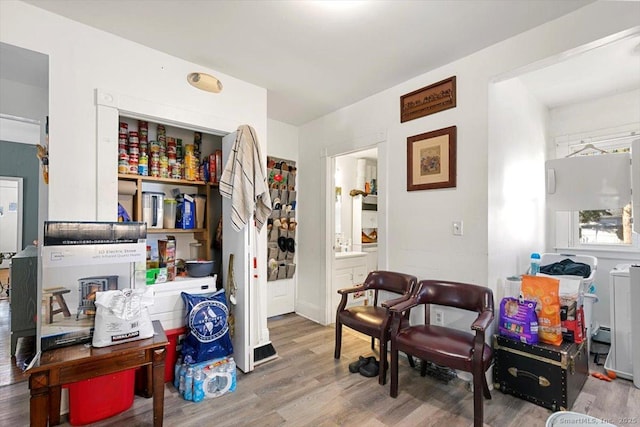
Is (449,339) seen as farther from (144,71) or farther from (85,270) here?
(144,71)

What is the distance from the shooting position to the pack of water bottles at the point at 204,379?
2146mm

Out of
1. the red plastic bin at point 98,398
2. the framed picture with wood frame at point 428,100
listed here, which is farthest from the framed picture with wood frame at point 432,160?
the red plastic bin at point 98,398

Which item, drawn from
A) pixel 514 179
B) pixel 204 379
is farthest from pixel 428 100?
pixel 204 379

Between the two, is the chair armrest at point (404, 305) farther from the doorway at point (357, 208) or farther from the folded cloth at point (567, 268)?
the doorway at point (357, 208)

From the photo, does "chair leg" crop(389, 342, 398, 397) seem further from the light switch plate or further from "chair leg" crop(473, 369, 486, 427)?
the light switch plate

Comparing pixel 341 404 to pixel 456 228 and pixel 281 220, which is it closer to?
pixel 456 228

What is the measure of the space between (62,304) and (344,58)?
2525mm

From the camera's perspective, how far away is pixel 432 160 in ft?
8.79

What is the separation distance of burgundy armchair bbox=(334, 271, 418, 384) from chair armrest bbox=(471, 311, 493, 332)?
1.66ft

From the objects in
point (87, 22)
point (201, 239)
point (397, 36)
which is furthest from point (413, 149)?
point (87, 22)

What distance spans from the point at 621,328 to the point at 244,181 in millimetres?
3244

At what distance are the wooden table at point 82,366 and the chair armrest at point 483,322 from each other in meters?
1.85

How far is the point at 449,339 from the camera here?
2.06 m

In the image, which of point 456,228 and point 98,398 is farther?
point 456,228
